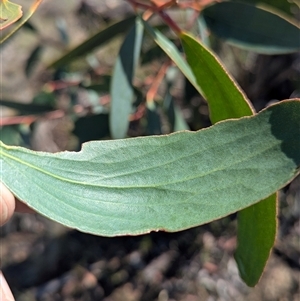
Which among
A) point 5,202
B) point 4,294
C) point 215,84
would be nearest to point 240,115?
point 215,84

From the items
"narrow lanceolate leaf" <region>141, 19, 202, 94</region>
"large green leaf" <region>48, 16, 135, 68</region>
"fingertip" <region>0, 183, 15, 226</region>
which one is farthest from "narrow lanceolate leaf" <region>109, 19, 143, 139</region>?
"fingertip" <region>0, 183, 15, 226</region>

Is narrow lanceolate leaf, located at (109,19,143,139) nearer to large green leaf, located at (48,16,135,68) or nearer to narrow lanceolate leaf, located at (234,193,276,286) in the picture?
large green leaf, located at (48,16,135,68)

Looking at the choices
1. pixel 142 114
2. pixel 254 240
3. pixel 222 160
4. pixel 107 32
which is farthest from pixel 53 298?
pixel 222 160

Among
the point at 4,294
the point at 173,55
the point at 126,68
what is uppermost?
the point at 173,55

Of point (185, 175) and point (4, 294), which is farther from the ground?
point (185, 175)

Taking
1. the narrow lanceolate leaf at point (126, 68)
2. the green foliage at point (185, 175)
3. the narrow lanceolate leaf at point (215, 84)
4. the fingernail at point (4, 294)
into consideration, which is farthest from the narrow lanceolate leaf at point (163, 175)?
the narrow lanceolate leaf at point (126, 68)

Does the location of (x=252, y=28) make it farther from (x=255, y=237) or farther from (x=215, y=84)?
(x=255, y=237)

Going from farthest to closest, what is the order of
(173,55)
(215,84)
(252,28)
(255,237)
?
(252,28) → (173,55) → (215,84) → (255,237)
